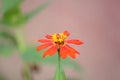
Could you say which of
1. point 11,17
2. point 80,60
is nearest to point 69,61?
point 11,17

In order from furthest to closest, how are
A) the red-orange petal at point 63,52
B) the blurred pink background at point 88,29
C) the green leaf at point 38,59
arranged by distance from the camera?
the blurred pink background at point 88,29 → the green leaf at point 38,59 → the red-orange petal at point 63,52

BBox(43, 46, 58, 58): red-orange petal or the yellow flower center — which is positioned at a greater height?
the yellow flower center

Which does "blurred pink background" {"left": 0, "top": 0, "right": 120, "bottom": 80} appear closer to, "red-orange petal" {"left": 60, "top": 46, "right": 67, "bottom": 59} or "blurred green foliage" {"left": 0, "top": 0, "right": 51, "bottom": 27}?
"blurred green foliage" {"left": 0, "top": 0, "right": 51, "bottom": 27}

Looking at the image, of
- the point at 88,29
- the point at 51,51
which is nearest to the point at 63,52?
the point at 51,51

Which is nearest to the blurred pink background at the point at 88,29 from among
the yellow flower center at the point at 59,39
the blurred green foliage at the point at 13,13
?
the blurred green foliage at the point at 13,13

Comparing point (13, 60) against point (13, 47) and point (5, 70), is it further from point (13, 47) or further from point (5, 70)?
point (13, 47)

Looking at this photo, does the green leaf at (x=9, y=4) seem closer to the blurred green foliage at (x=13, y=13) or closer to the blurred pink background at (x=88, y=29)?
the blurred green foliage at (x=13, y=13)

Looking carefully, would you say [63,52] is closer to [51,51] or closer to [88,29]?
[51,51]

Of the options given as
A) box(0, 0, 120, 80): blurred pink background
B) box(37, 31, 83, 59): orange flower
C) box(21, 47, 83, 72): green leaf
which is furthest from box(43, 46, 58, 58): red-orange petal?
box(0, 0, 120, 80): blurred pink background
